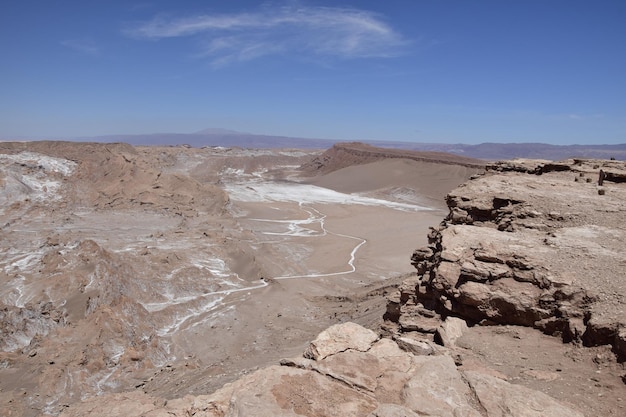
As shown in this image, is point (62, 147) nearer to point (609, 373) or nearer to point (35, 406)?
point (35, 406)

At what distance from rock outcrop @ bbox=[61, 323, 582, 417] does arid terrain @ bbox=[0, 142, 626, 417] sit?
0.02 metres

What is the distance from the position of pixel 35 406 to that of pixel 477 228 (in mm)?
9325

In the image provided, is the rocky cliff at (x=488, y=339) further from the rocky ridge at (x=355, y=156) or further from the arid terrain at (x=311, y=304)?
the rocky ridge at (x=355, y=156)

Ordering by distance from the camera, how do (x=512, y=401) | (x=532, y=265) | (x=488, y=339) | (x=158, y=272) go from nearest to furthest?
(x=512, y=401) → (x=488, y=339) → (x=532, y=265) → (x=158, y=272)

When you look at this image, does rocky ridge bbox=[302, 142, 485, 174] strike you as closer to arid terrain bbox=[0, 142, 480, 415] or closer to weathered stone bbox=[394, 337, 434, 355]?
arid terrain bbox=[0, 142, 480, 415]

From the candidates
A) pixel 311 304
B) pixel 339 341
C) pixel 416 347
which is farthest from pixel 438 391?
pixel 311 304

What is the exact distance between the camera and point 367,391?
4375 mm

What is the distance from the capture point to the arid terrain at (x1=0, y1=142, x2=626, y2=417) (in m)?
4.56

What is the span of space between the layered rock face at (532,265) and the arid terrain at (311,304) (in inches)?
1.2

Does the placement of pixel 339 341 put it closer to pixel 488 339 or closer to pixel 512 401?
pixel 512 401

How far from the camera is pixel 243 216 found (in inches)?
1188

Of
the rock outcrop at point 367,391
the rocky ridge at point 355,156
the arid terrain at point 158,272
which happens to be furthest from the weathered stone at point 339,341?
the rocky ridge at point 355,156

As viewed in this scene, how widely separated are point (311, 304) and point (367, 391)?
10961 mm

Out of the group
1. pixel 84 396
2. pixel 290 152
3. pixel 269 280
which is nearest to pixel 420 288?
pixel 84 396
